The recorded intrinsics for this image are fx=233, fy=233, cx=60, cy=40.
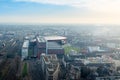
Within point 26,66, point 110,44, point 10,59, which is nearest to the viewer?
point 26,66

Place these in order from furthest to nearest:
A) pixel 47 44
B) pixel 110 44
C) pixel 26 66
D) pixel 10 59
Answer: pixel 110 44 → pixel 47 44 → pixel 10 59 → pixel 26 66

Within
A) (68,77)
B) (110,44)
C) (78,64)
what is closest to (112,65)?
(78,64)

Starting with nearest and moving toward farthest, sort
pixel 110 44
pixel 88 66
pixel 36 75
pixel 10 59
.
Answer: pixel 36 75 < pixel 88 66 < pixel 10 59 < pixel 110 44

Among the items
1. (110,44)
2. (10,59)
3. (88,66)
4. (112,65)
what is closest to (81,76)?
(88,66)

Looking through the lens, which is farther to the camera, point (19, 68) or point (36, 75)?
point (19, 68)

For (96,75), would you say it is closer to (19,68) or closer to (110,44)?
(19,68)

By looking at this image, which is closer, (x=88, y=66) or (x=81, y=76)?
(x=81, y=76)

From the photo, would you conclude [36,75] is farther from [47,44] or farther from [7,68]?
[47,44]

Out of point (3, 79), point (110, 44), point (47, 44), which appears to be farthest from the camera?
point (110, 44)

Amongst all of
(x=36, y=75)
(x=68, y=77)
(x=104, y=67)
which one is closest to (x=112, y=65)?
(x=104, y=67)
